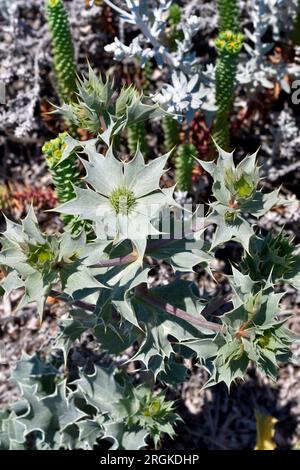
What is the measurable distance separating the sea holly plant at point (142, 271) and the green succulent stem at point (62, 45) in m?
0.81

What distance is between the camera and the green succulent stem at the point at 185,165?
9.42 ft

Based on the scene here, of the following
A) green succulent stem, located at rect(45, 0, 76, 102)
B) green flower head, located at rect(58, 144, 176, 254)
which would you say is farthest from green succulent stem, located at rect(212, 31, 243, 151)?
green flower head, located at rect(58, 144, 176, 254)

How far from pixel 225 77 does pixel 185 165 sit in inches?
18.8

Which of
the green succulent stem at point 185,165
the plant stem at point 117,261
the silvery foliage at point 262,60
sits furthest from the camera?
the silvery foliage at point 262,60

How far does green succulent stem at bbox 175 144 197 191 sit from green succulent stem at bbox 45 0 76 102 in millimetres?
619

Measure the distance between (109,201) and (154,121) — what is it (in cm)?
167

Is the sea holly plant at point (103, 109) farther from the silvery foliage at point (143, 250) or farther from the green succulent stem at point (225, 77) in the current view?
the green succulent stem at point (225, 77)

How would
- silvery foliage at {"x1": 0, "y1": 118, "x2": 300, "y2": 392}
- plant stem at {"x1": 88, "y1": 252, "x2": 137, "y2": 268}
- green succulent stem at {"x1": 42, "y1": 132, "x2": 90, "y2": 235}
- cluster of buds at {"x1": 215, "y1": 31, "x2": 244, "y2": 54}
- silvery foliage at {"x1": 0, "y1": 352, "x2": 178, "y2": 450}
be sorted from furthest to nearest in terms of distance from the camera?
cluster of buds at {"x1": 215, "y1": 31, "x2": 244, "y2": 54}, silvery foliage at {"x1": 0, "y1": 352, "x2": 178, "y2": 450}, green succulent stem at {"x1": 42, "y1": 132, "x2": 90, "y2": 235}, plant stem at {"x1": 88, "y1": 252, "x2": 137, "y2": 268}, silvery foliage at {"x1": 0, "y1": 118, "x2": 300, "y2": 392}

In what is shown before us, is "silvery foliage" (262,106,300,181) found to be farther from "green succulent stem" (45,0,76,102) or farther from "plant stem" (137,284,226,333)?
"plant stem" (137,284,226,333)

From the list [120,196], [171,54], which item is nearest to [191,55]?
[171,54]

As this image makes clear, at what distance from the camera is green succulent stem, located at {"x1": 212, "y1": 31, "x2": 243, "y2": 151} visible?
2758 millimetres

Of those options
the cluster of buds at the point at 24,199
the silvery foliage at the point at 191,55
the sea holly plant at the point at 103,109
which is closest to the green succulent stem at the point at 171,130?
the silvery foliage at the point at 191,55

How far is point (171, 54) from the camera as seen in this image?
296 centimetres

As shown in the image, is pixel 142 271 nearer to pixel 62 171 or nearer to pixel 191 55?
pixel 62 171
